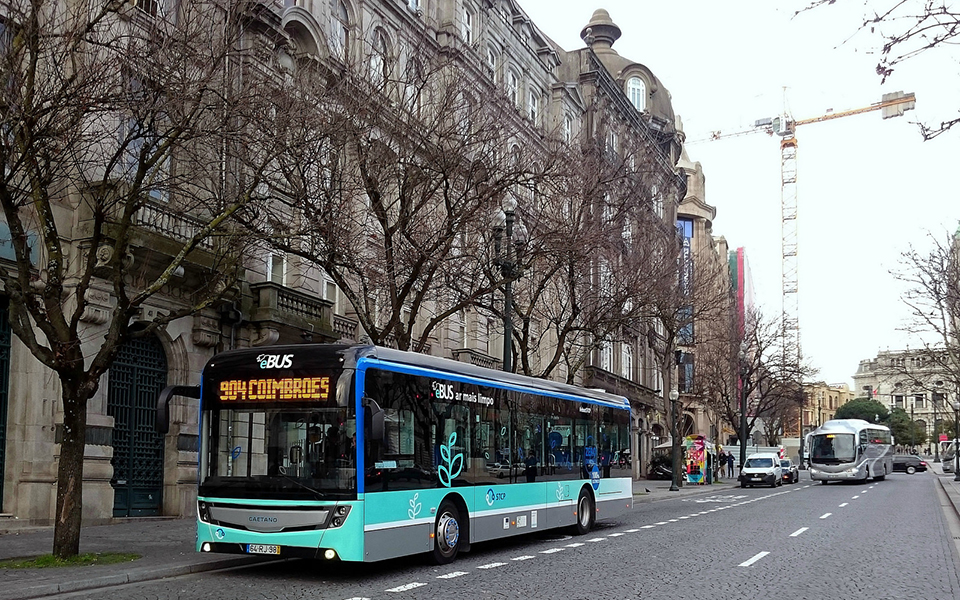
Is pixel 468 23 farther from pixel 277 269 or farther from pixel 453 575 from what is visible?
pixel 453 575

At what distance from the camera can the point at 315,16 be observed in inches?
1075

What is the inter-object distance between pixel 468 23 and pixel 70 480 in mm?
27098

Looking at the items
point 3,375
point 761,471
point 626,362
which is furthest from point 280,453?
point 626,362

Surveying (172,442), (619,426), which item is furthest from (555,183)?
(172,442)

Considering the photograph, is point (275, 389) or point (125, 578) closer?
point (125, 578)

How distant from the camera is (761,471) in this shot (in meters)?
47.2

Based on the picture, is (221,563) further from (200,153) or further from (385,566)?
(200,153)

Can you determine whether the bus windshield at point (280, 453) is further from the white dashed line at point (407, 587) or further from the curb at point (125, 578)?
the white dashed line at point (407, 587)

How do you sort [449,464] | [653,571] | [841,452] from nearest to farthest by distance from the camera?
[653,571]
[449,464]
[841,452]

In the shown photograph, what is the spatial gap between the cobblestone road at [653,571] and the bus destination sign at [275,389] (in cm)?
226

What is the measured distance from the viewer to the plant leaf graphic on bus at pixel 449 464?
14.1 m

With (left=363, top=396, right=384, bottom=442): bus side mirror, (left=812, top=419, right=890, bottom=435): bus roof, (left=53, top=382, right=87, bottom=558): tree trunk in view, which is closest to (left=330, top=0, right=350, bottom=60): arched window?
(left=53, top=382, right=87, bottom=558): tree trunk

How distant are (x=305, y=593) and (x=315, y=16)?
64.7ft

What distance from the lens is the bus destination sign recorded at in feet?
40.4
